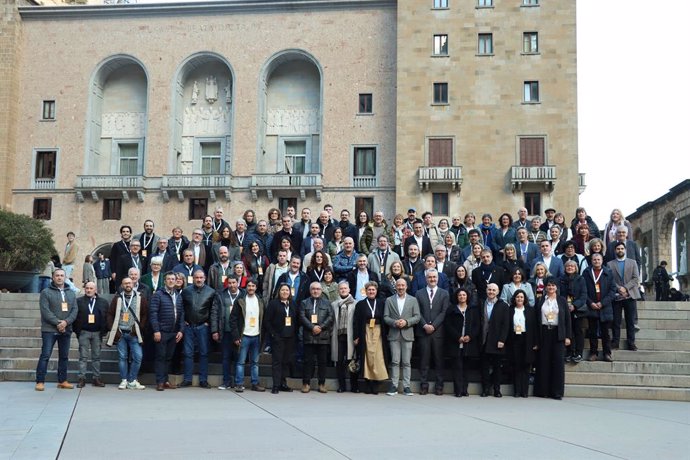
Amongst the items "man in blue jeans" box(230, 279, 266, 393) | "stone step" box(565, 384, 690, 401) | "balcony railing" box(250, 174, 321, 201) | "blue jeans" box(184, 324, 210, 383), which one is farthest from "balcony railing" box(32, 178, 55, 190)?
"stone step" box(565, 384, 690, 401)

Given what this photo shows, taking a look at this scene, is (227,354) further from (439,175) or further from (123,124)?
(123,124)

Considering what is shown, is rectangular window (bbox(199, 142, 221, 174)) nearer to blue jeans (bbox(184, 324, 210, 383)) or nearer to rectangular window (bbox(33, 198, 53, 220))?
rectangular window (bbox(33, 198, 53, 220))

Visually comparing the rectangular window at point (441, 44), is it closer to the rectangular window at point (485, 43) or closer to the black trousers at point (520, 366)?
the rectangular window at point (485, 43)

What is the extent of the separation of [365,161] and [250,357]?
2700cm

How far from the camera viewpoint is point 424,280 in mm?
15086

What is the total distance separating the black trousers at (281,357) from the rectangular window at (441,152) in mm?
25822

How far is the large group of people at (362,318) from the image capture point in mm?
14133

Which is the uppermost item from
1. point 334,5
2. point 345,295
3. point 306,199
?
point 334,5

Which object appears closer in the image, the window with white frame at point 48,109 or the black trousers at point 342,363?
the black trousers at point 342,363

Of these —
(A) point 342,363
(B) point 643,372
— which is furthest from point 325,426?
(B) point 643,372

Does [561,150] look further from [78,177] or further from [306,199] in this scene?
[78,177]

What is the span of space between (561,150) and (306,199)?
12983 millimetres

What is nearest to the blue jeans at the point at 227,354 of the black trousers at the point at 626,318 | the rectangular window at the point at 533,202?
the black trousers at the point at 626,318

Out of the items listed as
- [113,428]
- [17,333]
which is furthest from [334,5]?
[113,428]
